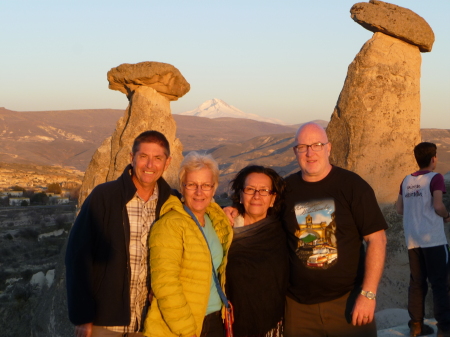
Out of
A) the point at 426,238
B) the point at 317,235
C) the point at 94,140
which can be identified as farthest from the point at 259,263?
the point at 94,140

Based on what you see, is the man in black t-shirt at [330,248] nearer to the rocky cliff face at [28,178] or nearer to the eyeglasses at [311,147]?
the eyeglasses at [311,147]

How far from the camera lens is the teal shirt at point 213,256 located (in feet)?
9.18

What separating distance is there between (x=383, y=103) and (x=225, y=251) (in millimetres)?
4104

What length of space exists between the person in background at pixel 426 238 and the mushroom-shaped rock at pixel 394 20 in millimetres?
2377

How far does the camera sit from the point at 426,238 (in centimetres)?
432

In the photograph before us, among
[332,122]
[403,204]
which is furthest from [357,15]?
[403,204]

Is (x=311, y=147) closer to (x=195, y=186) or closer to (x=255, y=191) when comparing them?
(x=255, y=191)

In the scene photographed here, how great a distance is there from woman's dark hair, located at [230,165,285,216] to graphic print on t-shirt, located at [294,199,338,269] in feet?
0.55

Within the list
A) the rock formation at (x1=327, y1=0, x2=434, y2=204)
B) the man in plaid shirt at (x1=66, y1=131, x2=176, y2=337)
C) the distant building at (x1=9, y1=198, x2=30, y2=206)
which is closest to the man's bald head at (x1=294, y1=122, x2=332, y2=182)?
the man in plaid shirt at (x1=66, y1=131, x2=176, y2=337)

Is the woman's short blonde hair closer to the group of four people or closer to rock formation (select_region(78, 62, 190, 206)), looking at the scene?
the group of four people

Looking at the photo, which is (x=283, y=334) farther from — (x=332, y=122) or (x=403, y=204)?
(x=332, y=122)

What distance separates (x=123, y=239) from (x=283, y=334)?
1047 mm

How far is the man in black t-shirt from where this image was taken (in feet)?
9.32

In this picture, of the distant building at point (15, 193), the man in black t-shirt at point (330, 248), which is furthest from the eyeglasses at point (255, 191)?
the distant building at point (15, 193)
